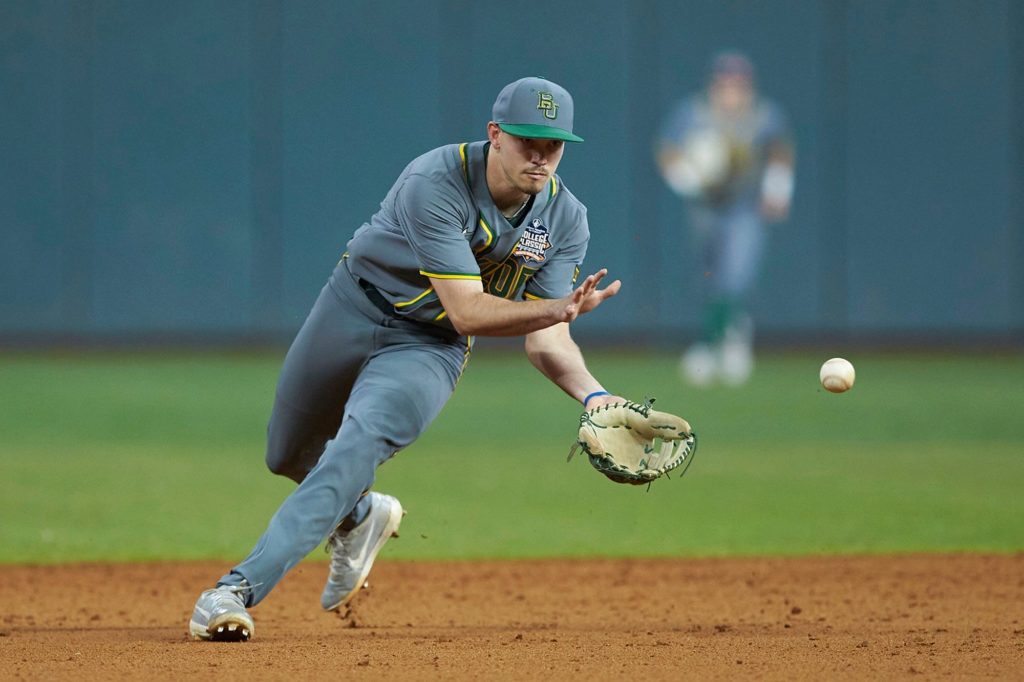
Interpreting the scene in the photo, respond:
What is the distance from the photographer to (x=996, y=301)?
752 inches

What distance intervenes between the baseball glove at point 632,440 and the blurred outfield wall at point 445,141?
540 inches

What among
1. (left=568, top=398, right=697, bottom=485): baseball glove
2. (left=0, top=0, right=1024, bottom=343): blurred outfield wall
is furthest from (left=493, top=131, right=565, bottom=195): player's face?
(left=0, top=0, right=1024, bottom=343): blurred outfield wall

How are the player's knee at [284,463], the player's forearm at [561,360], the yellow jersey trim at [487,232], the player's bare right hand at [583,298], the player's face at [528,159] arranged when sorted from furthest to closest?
the player's knee at [284,463] → the player's forearm at [561,360] → the yellow jersey trim at [487,232] → the player's face at [528,159] → the player's bare right hand at [583,298]

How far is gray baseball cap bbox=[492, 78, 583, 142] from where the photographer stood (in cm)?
479

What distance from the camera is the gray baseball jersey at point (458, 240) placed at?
4.93 m

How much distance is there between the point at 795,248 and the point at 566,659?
14.9m

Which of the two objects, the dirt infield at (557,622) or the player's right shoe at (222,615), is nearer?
the dirt infield at (557,622)

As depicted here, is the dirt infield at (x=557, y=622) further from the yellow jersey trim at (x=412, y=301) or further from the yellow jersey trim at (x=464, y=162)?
the yellow jersey trim at (x=464, y=162)

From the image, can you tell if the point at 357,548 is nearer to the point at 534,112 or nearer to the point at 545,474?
the point at 534,112

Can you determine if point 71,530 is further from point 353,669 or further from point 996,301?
point 996,301

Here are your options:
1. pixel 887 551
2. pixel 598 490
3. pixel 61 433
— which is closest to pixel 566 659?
pixel 887 551

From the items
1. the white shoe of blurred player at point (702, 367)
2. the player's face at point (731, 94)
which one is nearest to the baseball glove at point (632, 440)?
the white shoe of blurred player at point (702, 367)

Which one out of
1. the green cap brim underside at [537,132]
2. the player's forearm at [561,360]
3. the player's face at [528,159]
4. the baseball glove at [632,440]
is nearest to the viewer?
the green cap brim underside at [537,132]

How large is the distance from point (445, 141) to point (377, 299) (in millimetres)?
13988
